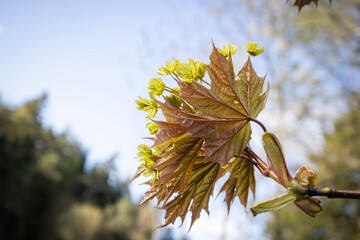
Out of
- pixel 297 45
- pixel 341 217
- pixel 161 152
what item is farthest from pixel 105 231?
pixel 161 152

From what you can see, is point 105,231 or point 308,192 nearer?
point 308,192

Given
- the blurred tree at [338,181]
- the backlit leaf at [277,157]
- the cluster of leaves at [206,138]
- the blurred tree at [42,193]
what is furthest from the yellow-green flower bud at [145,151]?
the blurred tree at [42,193]

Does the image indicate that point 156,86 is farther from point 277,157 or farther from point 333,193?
point 333,193

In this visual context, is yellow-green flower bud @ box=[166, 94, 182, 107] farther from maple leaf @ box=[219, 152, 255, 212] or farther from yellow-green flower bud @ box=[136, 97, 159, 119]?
maple leaf @ box=[219, 152, 255, 212]

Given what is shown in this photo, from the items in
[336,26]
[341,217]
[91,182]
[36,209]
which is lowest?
[341,217]

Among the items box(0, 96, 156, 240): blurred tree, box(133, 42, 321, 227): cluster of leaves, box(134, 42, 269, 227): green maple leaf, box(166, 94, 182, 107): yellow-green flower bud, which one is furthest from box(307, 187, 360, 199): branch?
box(0, 96, 156, 240): blurred tree

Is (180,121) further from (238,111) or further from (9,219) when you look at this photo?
(9,219)

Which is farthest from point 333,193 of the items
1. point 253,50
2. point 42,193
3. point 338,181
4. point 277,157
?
point 42,193
